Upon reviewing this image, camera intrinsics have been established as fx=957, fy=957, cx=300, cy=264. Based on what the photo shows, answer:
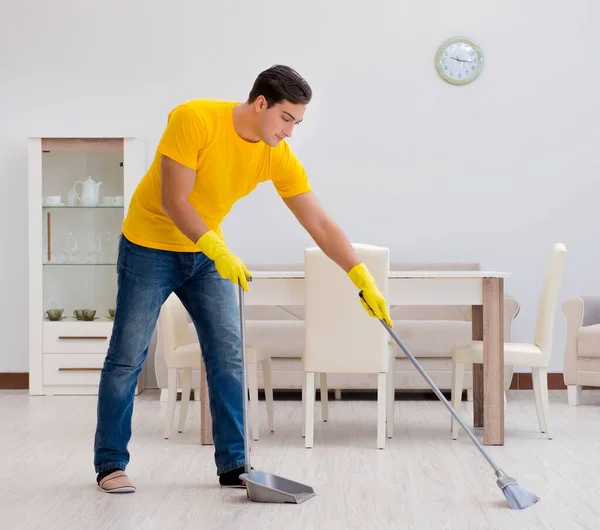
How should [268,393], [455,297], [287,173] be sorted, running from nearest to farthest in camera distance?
1. [287,173]
2. [455,297]
3. [268,393]

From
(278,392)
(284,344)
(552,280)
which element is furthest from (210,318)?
(278,392)

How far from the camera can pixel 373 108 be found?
5.67m

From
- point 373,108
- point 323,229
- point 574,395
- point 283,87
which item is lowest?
point 574,395

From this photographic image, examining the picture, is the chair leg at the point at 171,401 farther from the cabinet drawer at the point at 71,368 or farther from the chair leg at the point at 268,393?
the cabinet drawer at the point at 71,368

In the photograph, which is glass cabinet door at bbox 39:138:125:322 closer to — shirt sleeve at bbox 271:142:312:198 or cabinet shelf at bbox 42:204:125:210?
cabinet shelf at bbox 42:204:125:210

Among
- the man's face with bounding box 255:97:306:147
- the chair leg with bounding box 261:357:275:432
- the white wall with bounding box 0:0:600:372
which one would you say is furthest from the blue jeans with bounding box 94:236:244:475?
the white wall with bounding box 0:0:600:372

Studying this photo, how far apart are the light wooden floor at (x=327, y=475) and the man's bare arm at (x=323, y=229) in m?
0.70

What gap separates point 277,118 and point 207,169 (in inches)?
9.7

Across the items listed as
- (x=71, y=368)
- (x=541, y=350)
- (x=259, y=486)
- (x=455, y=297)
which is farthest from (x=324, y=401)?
(x=259, y=486)

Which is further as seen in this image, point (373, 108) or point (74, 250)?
point (373, 108)

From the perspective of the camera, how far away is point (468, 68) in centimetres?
561

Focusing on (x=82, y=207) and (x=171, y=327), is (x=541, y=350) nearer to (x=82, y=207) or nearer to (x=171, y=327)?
(x=171, y=327)

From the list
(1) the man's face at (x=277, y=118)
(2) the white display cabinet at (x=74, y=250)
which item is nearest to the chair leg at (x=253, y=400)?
(1) the man's face at (x=277, y=118)

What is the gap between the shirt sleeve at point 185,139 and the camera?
8.45 ft
